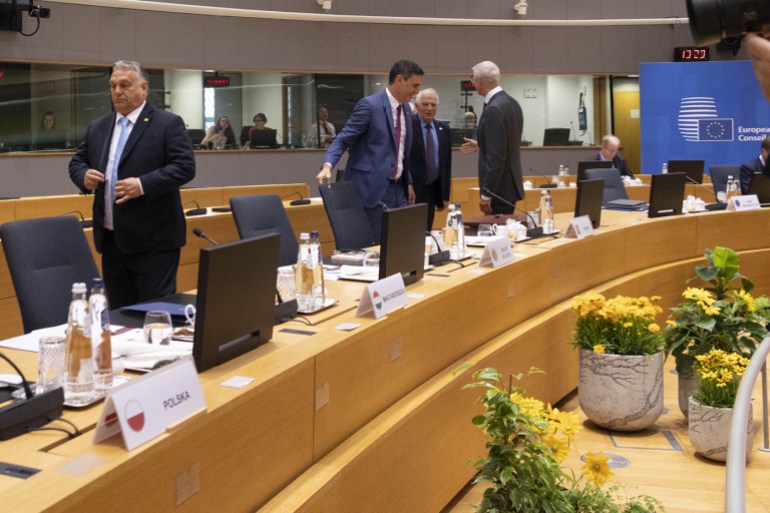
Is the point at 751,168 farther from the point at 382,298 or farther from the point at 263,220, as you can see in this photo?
the point at 382,298

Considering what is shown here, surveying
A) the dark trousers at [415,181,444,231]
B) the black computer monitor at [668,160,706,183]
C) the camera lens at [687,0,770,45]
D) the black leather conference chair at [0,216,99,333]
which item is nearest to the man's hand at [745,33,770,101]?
the camera lens at [687,0,770,45]

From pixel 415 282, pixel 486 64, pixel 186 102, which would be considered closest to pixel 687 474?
pixel 415 282

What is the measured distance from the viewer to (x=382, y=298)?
2387mm

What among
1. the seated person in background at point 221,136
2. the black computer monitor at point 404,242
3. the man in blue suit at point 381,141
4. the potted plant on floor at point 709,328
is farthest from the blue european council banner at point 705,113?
the black computer monitor at point 404,242

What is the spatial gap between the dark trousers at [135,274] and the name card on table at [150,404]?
1993 mm

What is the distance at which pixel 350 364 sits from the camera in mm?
2141

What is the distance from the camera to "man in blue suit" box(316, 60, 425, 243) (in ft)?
15.1

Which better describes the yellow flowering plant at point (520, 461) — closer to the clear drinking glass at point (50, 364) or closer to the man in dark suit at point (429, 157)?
the clear drinking glass at point (50, 364)

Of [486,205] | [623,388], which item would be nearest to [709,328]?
[623,388]

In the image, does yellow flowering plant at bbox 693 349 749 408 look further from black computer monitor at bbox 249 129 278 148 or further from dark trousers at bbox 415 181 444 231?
black computer monitor at bbox 249 129 278 148

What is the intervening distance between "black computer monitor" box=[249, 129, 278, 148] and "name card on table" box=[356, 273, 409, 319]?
8.07 metres

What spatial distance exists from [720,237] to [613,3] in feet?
23.0

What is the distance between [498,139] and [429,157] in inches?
23.4

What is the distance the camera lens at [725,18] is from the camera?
165 cm
